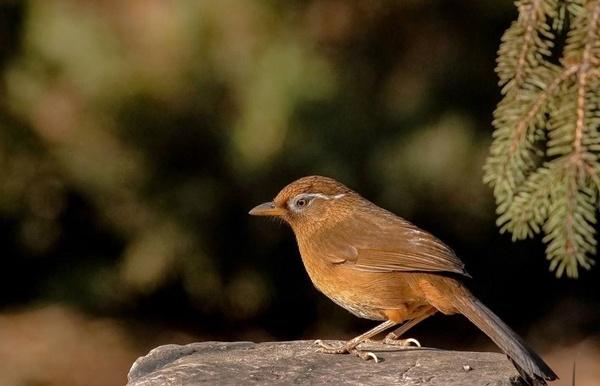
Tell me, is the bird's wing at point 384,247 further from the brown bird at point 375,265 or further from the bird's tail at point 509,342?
the bird's tail at point 509,342

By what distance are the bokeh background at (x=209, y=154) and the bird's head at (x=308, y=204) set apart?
1.80 m

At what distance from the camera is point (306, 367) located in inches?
190

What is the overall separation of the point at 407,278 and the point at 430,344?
11.8 feet

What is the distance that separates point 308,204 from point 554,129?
1736 millimetres

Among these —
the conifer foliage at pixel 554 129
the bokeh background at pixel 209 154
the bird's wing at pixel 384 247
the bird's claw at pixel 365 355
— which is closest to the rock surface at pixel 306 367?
the bird's claw at pixel 365 355

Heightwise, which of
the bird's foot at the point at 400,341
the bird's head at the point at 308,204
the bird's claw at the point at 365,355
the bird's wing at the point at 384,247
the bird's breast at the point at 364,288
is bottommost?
the bird's foot at the point at 400,341

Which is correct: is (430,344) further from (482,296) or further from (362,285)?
(362,285)

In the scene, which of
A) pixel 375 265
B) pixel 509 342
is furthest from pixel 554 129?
pixel 375 265

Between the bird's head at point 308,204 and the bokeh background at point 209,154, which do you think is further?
the bokeh background at point 209,154

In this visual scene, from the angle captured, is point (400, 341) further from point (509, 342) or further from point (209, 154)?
point (209, 154)

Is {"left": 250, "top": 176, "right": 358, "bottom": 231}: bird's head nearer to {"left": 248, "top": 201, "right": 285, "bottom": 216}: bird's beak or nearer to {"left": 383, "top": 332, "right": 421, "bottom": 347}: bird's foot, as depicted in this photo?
{"left": 248, "top": 201, "right": 285, "bottom": 216}: bird's beak

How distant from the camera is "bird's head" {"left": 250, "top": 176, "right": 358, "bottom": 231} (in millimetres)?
5781

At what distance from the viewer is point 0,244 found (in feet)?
27.8

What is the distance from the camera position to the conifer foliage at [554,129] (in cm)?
413
